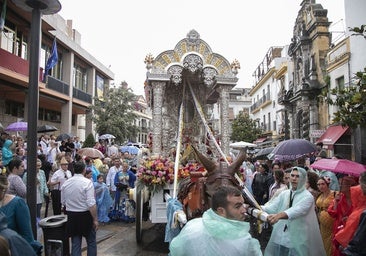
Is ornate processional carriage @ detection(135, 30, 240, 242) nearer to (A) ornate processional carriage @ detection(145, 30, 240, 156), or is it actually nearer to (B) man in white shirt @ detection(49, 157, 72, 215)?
(A) ornate processional carriage @ detection(145, 30, 240, 156)

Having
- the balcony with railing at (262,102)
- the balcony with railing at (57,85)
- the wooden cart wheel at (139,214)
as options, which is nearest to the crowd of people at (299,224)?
the wooden cart wheel at (139,214)

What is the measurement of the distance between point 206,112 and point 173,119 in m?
1.05

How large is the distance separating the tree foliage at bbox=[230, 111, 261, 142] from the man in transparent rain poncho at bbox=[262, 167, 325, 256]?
32.3 m

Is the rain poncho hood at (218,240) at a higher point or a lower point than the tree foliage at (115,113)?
lower

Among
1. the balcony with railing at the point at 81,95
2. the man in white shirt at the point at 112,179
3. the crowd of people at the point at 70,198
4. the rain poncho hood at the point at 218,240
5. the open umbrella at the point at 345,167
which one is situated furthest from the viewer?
the balcony with railing at the point at 81,95

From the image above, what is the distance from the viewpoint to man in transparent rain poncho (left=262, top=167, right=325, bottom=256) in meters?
4.50

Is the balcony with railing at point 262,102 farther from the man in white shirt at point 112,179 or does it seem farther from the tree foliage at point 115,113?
the man in white shirt at point 112,179

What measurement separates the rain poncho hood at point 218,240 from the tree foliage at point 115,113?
22722 millimetres

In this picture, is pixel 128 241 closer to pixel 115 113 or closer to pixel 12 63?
pixel 12 63

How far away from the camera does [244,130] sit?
1470 inches

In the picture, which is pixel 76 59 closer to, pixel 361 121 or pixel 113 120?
pixel 113 120

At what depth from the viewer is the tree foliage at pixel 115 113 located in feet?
81.2

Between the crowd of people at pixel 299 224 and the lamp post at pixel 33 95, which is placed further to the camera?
the lamp post at pixel 33 95

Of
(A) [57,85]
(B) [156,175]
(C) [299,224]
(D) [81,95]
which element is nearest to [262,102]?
(D) [81,95]
